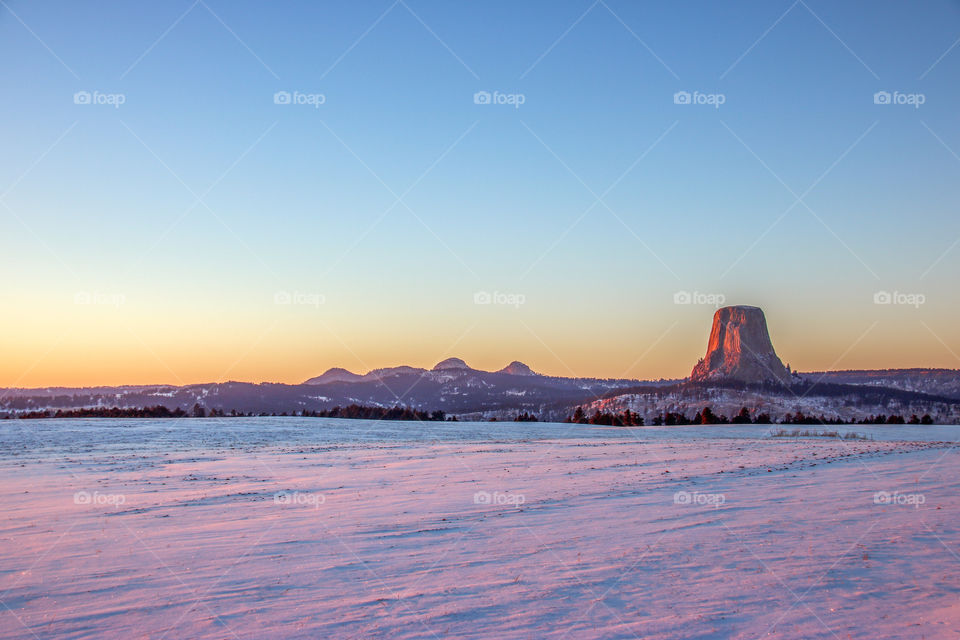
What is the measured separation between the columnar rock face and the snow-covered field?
147 meters

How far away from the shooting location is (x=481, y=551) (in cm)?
1412

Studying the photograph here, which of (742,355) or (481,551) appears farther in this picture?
(742,355)

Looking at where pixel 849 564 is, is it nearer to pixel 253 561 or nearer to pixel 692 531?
pixel 692 531

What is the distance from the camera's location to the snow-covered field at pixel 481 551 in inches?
392

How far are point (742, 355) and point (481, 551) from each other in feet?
610

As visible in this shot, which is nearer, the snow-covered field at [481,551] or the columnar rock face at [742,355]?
the snow-covered field at [481,551]

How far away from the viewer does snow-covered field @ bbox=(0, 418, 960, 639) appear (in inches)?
392

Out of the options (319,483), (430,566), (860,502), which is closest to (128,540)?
(430,566)

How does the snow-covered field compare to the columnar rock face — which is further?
the columnar rock face

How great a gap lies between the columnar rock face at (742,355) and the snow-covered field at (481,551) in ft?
484

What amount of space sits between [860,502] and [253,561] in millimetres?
17851

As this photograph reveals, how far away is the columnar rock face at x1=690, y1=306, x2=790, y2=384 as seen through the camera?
567 feet

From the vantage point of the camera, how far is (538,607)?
10.5 metres

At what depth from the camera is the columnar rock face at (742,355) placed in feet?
567
